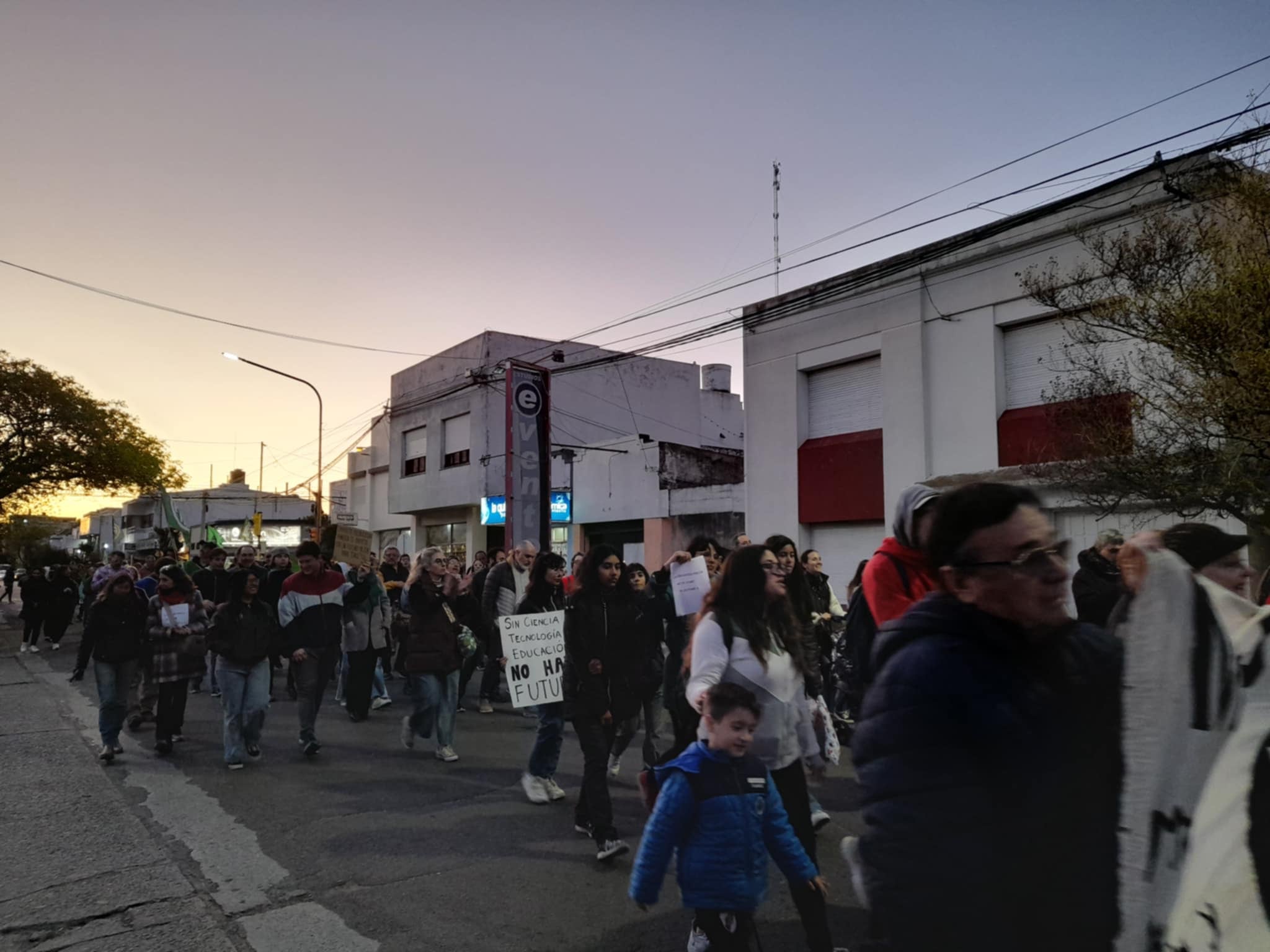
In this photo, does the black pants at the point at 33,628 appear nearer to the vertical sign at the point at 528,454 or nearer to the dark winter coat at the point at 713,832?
the vertical sign at the point at 528,454

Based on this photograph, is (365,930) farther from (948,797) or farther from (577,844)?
(948,797)

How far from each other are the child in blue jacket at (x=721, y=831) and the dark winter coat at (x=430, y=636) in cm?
471

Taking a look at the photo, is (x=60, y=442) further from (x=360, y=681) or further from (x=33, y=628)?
(x=360, y=681)

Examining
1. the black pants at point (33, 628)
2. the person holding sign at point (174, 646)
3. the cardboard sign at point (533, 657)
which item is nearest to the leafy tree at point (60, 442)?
the black pants at point (33, 628)

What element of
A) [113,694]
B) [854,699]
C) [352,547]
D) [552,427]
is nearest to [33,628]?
[352,547]

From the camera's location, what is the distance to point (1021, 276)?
1425 cm

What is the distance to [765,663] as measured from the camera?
13.2 feet

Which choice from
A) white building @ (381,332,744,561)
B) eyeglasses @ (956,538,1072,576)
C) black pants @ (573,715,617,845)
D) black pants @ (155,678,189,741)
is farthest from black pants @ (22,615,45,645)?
eyeglasses @ (956,538,1072,576)

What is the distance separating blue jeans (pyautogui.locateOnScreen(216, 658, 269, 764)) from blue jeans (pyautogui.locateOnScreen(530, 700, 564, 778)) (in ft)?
9.09

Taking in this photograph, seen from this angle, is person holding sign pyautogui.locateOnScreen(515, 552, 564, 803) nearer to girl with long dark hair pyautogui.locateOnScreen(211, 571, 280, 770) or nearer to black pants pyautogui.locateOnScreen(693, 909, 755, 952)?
girl with long dark hair pyautogui.locateOnScreen(211, 571, 280, 770)

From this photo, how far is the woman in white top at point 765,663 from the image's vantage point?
393 cm

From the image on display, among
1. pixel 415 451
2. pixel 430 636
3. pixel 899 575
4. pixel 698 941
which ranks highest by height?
pixel 415 451

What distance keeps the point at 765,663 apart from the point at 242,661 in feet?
17.4

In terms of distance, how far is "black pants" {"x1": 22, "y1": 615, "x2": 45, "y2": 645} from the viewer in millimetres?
18453
